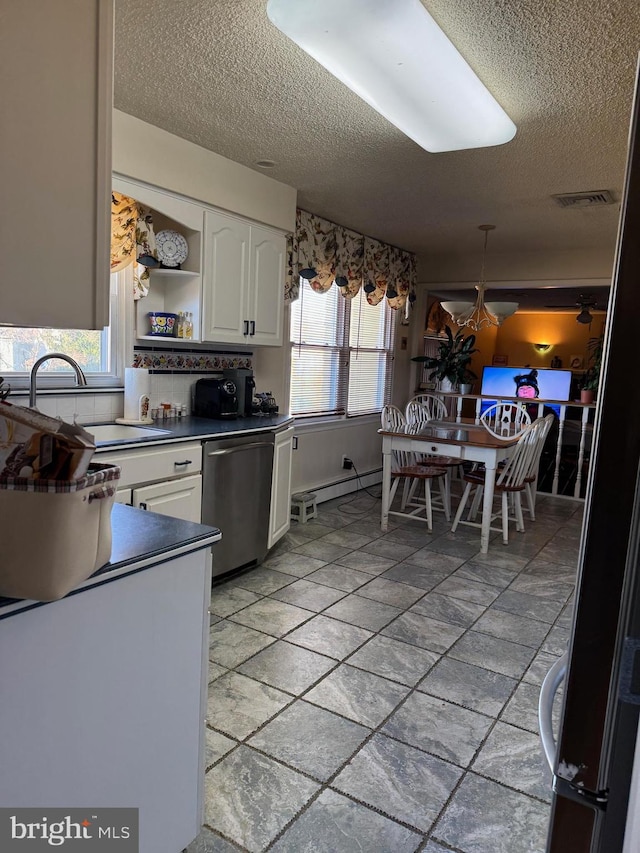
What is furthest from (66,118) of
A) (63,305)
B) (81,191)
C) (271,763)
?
(271,763)

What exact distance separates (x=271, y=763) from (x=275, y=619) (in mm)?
1024

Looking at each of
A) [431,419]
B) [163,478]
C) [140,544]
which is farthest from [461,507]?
[140,544]

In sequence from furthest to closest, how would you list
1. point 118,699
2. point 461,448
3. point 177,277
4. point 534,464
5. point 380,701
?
point 534,464 → point 461,448 → point 177,277 → point 380,701 → point 118,699

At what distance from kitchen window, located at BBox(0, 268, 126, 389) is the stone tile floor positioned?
1394 millimetres

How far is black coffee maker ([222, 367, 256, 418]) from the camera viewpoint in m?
3.84

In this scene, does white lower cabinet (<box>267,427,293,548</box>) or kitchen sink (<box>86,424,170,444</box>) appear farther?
white lower cabinet (<box>267,427,293,548</box>)

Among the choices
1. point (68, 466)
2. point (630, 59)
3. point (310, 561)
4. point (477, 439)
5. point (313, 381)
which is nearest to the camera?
point (68, 466)

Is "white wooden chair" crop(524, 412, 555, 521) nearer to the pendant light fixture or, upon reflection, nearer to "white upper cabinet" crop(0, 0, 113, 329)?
the pendant light fixture

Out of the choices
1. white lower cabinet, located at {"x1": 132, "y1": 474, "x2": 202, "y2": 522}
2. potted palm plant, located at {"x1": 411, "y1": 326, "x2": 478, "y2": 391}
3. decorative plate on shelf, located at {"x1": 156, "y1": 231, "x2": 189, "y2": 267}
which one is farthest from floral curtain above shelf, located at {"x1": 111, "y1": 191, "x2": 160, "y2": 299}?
potted palm plant, located at {"x1": 411, "y1": 326, "x2": 478, "y2": 391}

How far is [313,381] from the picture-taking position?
5230mm

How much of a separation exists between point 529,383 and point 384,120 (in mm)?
5931

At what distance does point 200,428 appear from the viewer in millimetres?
3248

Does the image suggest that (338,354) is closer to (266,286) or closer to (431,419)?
(431,419)

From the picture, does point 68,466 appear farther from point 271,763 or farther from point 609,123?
point 609,123
